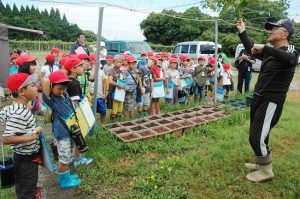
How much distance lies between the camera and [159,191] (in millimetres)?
3439

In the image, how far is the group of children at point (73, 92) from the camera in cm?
282

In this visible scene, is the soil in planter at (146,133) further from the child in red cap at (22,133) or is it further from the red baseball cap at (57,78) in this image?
the child in red cap at (22,133)

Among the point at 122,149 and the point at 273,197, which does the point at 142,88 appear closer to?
the point at 122,149

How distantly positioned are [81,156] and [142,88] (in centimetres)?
246

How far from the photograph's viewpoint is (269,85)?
3.48 meters

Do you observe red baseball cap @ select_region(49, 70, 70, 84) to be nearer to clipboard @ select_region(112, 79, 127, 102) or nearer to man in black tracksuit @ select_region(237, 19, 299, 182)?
man in black tracksuit @ select_region(237, 19, 299, 182)

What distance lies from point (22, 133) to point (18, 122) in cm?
12

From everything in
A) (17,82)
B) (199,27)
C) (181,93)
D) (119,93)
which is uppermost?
(199,27)

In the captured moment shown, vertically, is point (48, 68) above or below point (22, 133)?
above

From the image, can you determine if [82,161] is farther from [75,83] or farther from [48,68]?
[48,68]

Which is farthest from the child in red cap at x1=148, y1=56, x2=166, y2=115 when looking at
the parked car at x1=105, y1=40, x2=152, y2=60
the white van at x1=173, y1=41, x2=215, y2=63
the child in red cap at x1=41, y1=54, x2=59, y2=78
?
the white van at x1=173, y1=41, x2=215, y2=63

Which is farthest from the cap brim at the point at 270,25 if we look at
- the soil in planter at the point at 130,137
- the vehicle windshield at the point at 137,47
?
the vehicle windshield at the point at 137,47

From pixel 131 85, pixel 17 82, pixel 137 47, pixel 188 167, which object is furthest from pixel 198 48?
pixel 17 82

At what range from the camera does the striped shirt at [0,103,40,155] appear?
2711mm
